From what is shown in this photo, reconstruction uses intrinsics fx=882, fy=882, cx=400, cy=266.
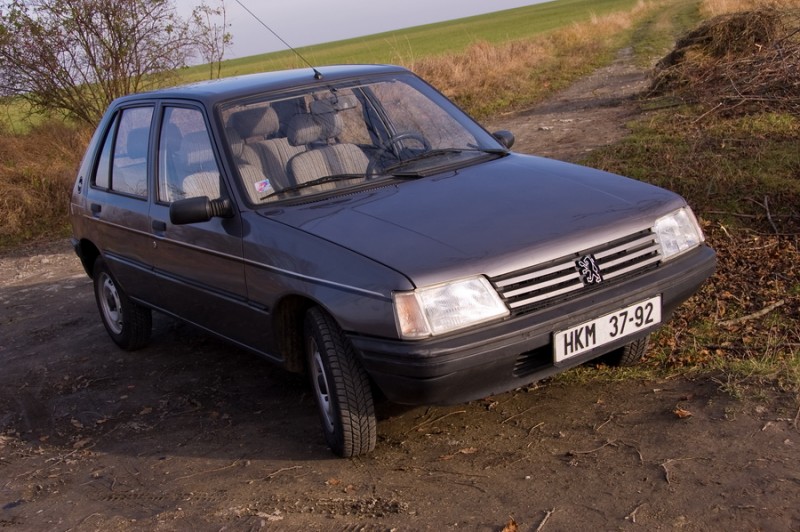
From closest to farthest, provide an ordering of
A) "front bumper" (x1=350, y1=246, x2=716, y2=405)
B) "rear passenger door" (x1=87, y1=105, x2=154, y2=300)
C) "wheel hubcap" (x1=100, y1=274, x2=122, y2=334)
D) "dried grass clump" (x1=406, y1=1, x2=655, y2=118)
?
1. "front bumper" (x1=350, y1=246, x2=716, y2=405)
2. "rear passenger door" (x1=87, y1=105, x2=154, y2=300)
3. "wheel hubcap" (x1=100, y1=274, x2=122, y2=334)
4. "dried grass clump" (x1=406, y1=1, x2=655, y2=118)

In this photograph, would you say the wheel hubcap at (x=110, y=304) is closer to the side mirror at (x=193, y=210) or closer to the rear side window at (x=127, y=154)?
the rear side window at (x=127, y=154)

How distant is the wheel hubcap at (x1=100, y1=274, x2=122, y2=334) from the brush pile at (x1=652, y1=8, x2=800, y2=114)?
594cm

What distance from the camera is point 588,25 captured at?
4009 cm

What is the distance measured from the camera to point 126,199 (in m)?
5.73

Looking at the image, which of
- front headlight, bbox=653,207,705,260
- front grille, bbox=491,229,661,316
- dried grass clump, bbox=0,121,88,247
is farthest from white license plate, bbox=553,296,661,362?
dried grass clump, bbox=0,121,88,247

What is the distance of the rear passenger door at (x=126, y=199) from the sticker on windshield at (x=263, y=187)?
1.13 meters

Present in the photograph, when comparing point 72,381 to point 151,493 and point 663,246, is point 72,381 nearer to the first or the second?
point 151,493

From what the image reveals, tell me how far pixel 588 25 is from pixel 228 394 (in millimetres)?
37908

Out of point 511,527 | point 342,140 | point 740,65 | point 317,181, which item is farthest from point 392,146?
point 740,65

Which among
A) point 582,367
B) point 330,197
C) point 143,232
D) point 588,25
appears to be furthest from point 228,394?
point 588,25

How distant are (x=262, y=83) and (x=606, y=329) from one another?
2.50m

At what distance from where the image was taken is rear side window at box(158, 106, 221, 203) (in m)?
4.80

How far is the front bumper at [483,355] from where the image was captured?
3.52 meters

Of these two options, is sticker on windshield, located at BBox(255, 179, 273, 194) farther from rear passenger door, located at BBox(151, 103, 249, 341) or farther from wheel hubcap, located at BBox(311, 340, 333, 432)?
wheel hubcap, located at BBox(311, 340, 333, 432)
